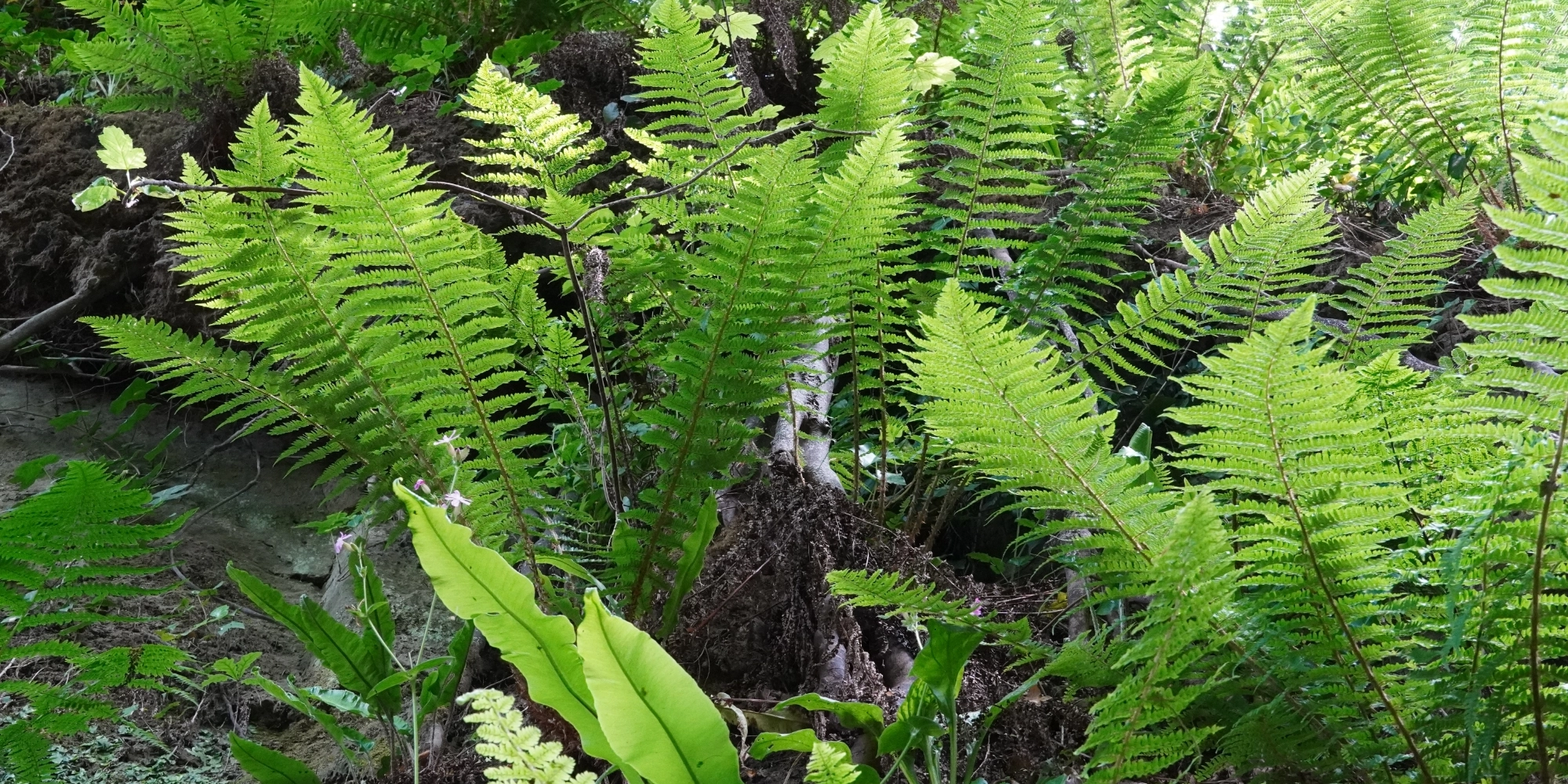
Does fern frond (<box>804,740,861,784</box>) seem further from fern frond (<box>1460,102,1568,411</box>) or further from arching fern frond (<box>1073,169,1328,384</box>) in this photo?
arching fern frond (<box>1073,169,1328,384</box>)

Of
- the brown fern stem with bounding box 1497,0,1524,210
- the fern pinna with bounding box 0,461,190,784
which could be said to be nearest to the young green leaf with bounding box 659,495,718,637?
the fern pinna with bounding box 0,461,190,784

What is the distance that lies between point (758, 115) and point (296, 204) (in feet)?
Result: 3.02

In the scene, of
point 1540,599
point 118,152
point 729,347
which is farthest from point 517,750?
point 118,152

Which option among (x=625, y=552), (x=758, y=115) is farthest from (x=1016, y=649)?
(x=758, y=115)

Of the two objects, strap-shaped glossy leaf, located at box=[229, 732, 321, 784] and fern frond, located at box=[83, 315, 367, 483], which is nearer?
strap-shaped glossy leaf, located at box=[229, 732, 321, 784]

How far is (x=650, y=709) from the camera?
3.57 ft

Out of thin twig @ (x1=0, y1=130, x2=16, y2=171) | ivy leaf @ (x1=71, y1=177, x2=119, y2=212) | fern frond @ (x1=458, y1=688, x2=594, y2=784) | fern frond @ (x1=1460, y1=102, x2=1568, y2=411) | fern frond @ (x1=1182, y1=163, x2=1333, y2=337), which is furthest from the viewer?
thin twig @ (x1=0, y1=130, x2=16, y2=171)

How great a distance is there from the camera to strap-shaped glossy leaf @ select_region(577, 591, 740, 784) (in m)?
1.05

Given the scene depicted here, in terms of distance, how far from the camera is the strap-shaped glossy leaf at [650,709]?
1.05m

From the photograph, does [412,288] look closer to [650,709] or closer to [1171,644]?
[650,709]

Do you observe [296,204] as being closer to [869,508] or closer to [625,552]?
[625,552]

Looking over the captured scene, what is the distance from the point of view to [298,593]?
9.00 ft

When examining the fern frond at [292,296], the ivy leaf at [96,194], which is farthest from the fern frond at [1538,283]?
the ivy leaf at [96,194]

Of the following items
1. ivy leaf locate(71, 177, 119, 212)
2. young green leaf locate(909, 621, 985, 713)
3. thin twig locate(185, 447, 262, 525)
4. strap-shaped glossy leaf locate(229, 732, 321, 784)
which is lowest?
thin twig locate(185, 447, 262, 525)
